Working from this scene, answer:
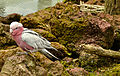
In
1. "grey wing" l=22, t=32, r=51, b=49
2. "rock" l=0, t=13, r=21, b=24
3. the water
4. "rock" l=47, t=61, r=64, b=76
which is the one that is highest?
the water

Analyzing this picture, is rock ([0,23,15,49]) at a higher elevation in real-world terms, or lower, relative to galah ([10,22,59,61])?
lower

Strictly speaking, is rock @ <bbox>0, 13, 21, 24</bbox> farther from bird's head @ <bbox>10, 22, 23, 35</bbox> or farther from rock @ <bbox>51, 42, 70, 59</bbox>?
bird's head @ <bbox>10, 22, 23, 35</bbox>

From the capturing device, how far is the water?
13656 millimetres

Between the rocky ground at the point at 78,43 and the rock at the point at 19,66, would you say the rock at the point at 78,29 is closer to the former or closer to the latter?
the rocky ground at the point at 78,43

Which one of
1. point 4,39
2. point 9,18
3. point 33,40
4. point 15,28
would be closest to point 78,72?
point 33,40

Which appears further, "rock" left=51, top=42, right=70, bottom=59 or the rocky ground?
"rock" left=51, top=42, right=70, bottom=59

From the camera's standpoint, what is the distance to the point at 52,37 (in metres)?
6.76

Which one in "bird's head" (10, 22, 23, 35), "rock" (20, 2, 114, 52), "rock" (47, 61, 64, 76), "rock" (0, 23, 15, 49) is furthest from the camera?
"rock" (20, 2, 114, 52)

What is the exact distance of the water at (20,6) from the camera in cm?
1366

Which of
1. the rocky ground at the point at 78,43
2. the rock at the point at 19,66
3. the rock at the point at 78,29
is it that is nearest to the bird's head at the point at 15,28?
the rock at the point at 19,66

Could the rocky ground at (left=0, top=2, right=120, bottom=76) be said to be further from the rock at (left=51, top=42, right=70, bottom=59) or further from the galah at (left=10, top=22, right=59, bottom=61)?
the galah at (left=10, top=22, right=59, bottom=61)

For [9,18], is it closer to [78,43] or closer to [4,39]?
[4,39]

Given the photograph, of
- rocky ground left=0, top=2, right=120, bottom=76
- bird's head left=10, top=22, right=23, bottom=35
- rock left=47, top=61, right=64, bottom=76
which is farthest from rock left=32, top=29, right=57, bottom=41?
bird's head left=10, top=22, right=23, bottom=35

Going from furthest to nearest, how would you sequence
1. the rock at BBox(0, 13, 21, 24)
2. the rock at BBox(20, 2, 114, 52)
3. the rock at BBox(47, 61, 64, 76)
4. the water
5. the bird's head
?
1. the water
2. the rock at BBox(0, 13, 21, 24)
3. the rock at BBox(20, 2, 114, 52)
4. the rock at BBox(47, 61, 64, 76)
5. the bird's head
